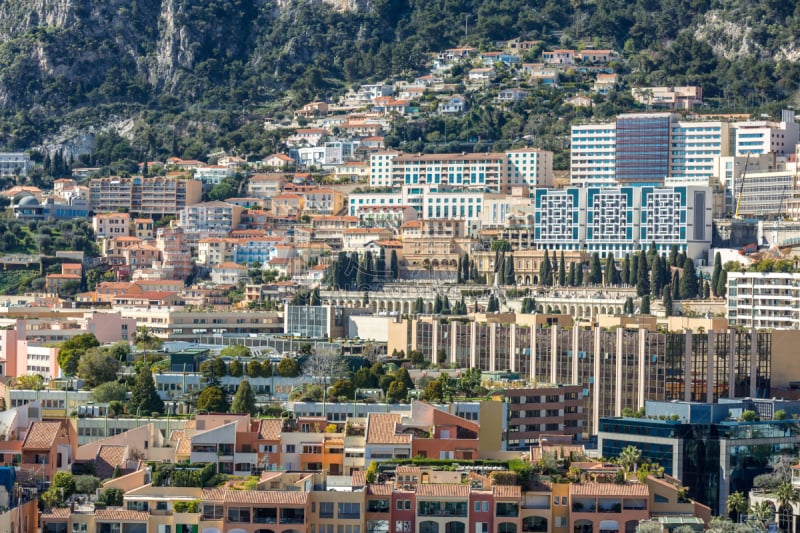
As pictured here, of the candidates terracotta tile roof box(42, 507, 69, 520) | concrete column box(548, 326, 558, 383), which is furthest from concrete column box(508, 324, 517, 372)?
terracotta tile roof box(42, 507, 69, 520)

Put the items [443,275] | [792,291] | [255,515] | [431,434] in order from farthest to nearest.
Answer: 1. [443,275]
2. [792,291]
3. [431,434]
4. [255,515]

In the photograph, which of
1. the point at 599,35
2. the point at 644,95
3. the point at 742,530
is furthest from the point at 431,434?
the point at 599,35

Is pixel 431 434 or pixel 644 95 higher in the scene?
pixel 644 95

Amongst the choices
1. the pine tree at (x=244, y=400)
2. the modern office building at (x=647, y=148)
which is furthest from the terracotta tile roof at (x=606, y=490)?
the modern office building at (x=647, y=148)

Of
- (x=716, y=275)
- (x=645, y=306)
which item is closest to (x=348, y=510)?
(x=645, y=306)

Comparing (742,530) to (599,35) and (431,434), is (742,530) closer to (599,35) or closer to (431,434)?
(431,434)

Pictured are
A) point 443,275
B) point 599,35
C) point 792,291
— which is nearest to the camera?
point 792,291

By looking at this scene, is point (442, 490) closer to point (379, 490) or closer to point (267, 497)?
point (379, 490)
